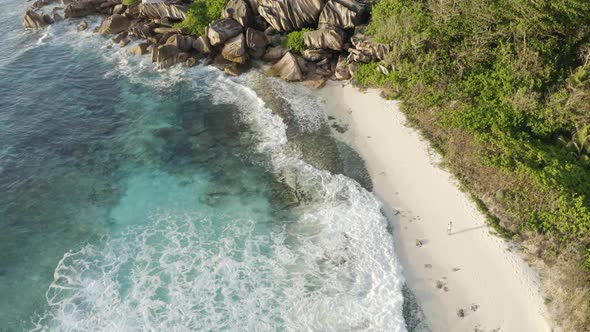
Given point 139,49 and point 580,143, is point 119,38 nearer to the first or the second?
point 139,49

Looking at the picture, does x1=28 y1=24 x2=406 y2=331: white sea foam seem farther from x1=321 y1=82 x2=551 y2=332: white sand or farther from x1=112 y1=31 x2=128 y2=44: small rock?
x1=112 y1=31 x2=128 y2=44: small rock

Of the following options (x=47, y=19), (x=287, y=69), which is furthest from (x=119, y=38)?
(x=287, y=69)

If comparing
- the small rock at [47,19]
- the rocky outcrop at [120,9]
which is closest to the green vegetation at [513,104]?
the rocky outcrop at [120,9]

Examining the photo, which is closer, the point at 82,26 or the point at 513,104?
the point at 513,104

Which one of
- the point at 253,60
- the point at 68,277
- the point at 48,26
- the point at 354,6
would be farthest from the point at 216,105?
the point at 48,26

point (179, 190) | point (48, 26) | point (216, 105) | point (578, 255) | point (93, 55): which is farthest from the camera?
point (48, 26)

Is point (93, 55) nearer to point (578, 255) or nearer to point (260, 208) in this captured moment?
point (260, 208)

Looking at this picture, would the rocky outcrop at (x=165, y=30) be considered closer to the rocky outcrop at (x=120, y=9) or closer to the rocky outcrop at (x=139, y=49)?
the rocky outcrop at (x=139, y=49)
